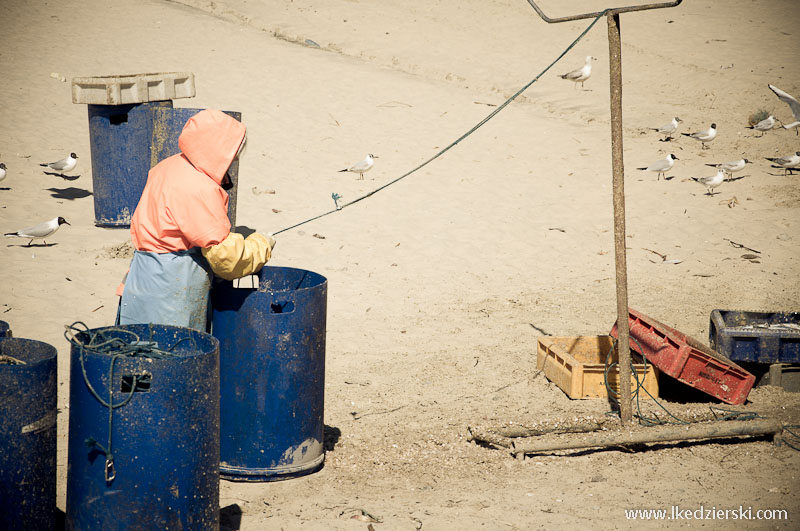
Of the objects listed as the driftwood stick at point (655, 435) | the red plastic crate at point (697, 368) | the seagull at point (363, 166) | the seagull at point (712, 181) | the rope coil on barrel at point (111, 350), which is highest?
the rope coil on barrel at point (111, 350)

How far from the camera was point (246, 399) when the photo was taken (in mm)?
4547

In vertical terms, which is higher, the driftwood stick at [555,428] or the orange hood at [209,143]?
the orange hood at [209,143]

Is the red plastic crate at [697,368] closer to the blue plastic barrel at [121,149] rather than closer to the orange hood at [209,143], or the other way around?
the orange hood at [209,143]

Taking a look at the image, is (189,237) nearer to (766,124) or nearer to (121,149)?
(121,149)

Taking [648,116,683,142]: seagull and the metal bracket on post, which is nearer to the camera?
the metal bracket on post

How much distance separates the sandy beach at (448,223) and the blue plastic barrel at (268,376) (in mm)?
198

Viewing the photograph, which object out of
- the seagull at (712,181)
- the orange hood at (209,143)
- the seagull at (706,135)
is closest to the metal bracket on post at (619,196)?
the orange hood at (209,143)

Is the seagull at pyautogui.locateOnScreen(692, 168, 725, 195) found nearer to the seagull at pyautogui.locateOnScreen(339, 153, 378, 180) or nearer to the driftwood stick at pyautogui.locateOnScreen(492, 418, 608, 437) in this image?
the seagull at pyautogui.locateOnScreen(339, 153, 378, 180)

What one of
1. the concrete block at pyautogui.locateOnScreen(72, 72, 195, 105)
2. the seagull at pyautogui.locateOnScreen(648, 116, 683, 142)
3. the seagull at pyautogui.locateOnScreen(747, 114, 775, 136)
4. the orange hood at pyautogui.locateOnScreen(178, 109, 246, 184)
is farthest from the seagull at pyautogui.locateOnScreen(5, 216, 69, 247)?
the seagull at pyautogui.locateOnScreen(747, 114, 775, 136)

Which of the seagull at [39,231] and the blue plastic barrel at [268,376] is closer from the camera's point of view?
the blue plastic barrel at [268,376]

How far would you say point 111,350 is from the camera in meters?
3.59

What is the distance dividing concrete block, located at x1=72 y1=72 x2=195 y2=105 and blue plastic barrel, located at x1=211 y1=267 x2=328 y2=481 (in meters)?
5.36

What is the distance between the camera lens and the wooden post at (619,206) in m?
5.13

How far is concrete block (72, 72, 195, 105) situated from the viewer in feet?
30.0
